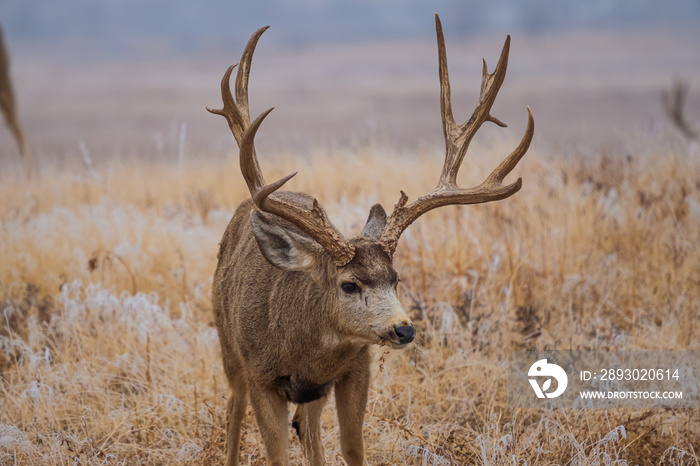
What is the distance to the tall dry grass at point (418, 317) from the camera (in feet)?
15.5

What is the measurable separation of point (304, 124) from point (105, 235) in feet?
73.0

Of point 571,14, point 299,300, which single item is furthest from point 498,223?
point 571,14

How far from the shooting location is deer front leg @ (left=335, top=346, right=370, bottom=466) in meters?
4.20

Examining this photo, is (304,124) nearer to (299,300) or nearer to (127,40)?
(299,300)

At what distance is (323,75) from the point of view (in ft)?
185

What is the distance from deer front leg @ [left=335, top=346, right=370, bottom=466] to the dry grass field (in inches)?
11.5

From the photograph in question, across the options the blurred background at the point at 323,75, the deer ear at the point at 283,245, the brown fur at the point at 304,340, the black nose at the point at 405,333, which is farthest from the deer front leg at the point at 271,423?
the blurred background at the point at 323,75

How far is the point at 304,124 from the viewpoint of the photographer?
29.5 m

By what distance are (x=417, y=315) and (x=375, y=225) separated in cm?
204

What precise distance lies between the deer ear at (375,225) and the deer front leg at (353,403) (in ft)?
1.92

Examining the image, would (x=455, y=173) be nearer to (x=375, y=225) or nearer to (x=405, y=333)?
(x=375, y=225)

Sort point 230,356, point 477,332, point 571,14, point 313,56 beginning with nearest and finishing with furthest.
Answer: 1. point 230,356
2. point 477,332
3. point 313,56
4. point 571,14

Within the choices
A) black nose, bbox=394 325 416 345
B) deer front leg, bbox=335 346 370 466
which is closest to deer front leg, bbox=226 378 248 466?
deer front leg, bbox=335 346 370 466

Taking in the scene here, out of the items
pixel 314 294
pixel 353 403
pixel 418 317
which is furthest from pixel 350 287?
pixel 418 317
